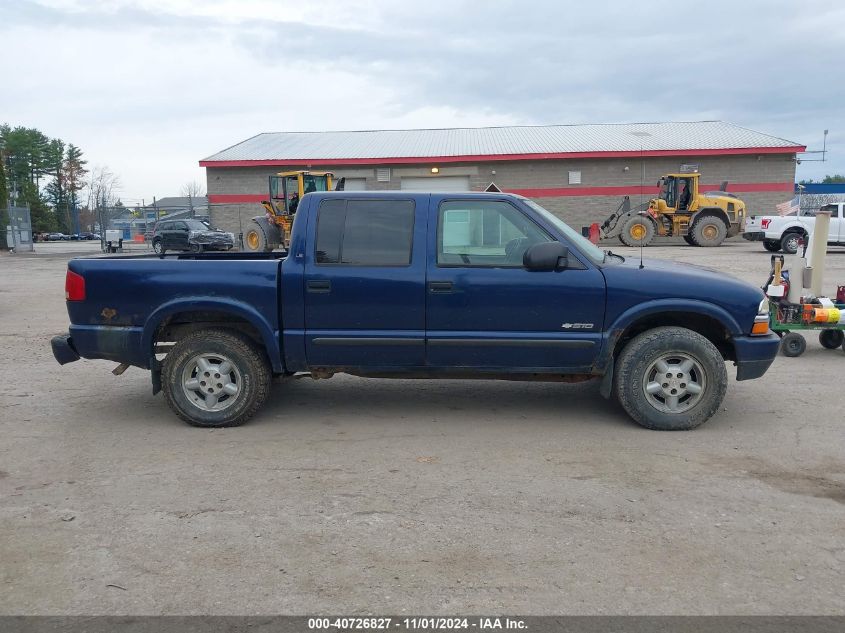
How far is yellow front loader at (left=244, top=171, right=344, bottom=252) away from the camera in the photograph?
2423 centimetres

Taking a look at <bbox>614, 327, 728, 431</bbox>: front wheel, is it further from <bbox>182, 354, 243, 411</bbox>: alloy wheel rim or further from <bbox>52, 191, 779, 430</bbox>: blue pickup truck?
<bbox>182, 354, 243, 411</bbox>: alloy wheel rim

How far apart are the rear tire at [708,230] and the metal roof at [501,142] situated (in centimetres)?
674

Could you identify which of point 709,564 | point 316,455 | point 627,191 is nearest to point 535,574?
point 709,564

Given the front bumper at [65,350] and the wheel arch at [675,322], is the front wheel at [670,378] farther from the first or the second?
the front bumper at [65,350]

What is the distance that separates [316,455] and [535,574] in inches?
81.7

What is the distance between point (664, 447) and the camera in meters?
5.05

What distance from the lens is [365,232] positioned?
5.48 m

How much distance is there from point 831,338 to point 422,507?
6733mm

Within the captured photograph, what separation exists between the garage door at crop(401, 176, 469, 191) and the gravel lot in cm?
2893

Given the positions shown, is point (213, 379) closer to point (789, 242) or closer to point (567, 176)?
point (789, 242)

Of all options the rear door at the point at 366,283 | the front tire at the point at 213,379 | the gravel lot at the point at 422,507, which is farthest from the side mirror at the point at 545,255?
the front tire at the point at 213,379

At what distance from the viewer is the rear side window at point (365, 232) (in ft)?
17.8
